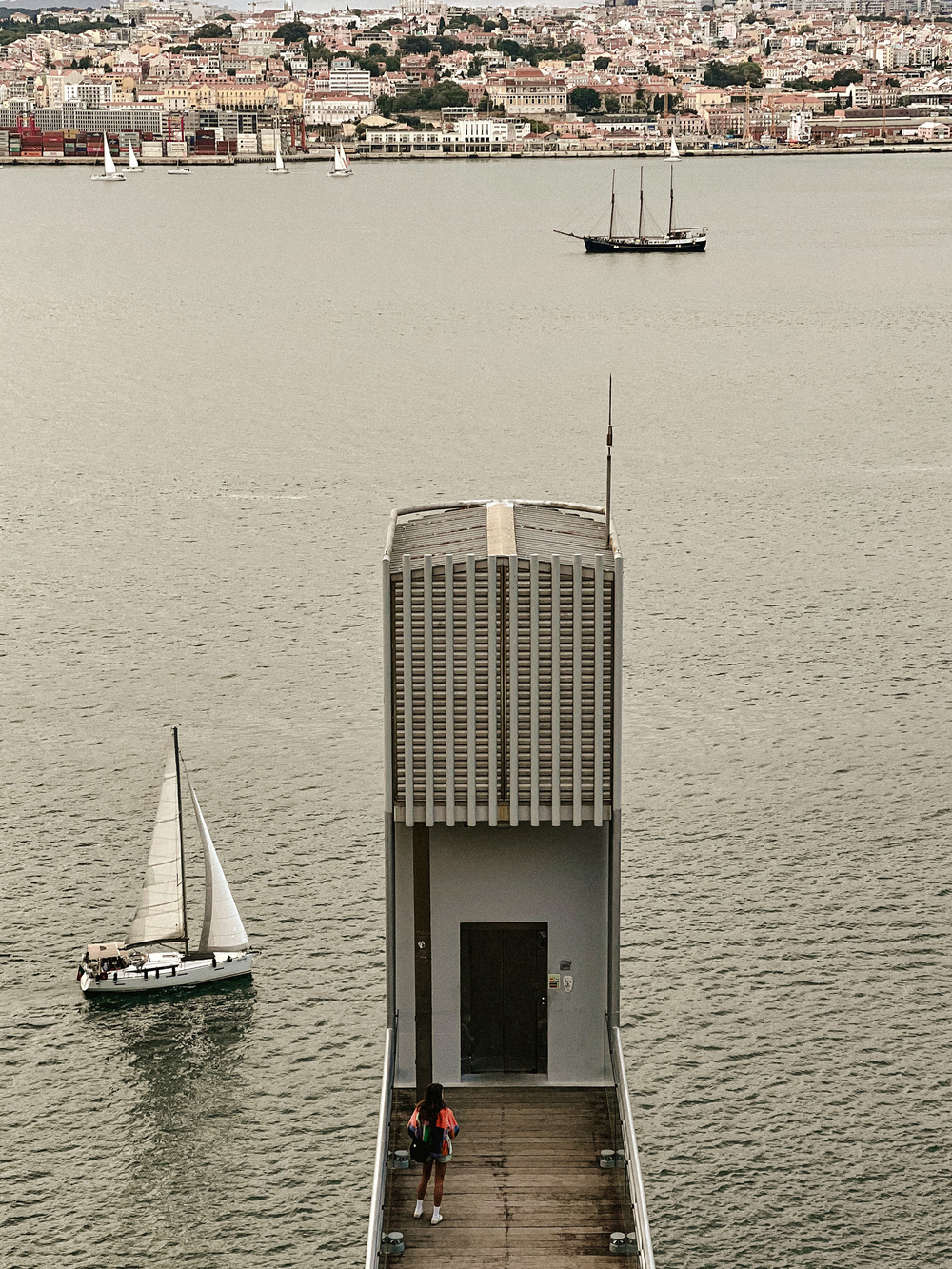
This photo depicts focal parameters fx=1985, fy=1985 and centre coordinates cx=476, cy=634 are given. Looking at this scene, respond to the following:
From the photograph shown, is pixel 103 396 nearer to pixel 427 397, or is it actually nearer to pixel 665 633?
pixel 427 397

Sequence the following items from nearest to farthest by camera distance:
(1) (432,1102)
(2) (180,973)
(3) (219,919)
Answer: (1) (432,1102) → (2) (180,973) → (3) (219,919)

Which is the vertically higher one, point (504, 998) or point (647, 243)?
point (504, 998)

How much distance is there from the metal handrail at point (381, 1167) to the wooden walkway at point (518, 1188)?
0.54 feet

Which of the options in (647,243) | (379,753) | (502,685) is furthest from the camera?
(647,243)

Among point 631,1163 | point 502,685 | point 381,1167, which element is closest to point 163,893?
point 502,685

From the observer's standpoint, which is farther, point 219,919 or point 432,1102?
point 219,919

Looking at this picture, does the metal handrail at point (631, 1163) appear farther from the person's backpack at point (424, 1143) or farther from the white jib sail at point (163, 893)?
the white jib sail at point (163, 893)

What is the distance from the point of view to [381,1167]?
15359 millimetres

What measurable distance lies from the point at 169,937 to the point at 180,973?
2.14ft

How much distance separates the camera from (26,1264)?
1919 centimetres

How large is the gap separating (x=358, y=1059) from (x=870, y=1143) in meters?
5.69

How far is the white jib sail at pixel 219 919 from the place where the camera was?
24.5 metres

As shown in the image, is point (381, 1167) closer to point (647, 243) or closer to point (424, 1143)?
point (424, 1143)

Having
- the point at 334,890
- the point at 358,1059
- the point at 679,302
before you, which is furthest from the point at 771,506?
the point at 679,302
